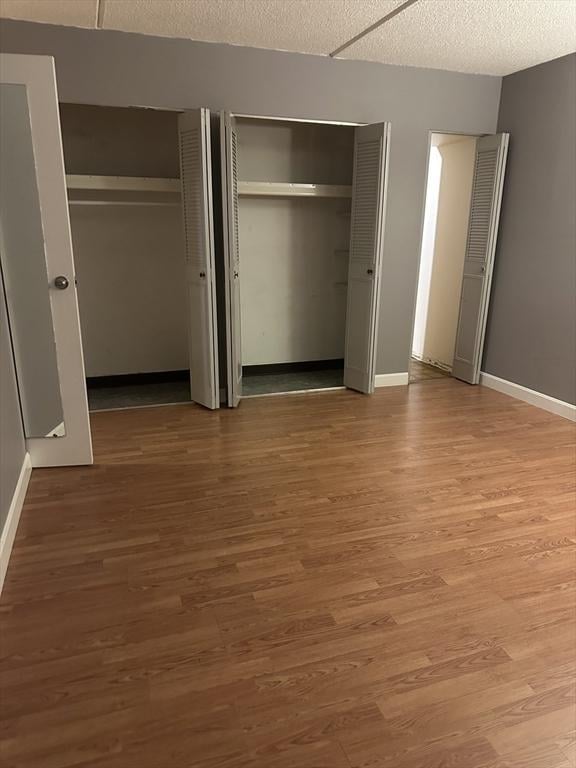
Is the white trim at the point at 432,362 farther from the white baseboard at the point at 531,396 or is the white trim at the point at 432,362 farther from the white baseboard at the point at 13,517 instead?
the white baseboard at the point at 13,517

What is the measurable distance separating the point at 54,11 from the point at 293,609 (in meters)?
3.41

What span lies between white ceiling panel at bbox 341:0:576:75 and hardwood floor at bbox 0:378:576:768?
2518 millimetres

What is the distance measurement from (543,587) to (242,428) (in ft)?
7.03

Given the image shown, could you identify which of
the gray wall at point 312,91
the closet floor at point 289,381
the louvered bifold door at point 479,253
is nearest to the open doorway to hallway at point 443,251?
the louvered bifold door at point 479,253

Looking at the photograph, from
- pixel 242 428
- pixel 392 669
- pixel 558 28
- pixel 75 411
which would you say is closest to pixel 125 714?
pixel 392 669

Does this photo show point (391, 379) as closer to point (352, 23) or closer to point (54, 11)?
point (352, 23)

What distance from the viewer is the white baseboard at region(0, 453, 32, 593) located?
213 centimetres

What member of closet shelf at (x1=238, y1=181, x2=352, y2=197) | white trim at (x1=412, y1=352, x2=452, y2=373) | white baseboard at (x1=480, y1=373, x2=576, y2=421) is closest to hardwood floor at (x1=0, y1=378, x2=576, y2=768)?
white baseboard at (x1=480, y1=373, x2=576, y2=421)

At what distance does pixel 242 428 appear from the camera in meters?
3.74

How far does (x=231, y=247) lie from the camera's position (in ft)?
12.4

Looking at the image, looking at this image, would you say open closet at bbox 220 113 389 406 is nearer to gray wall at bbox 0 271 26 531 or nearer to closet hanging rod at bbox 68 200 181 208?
closet hanging rod at bbox 68 200 181 208

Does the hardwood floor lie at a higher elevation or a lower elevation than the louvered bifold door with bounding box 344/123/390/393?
lower

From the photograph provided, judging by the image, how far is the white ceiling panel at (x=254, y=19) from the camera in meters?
2.89

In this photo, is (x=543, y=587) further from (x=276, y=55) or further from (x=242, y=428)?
(x=276, y=55)
